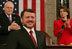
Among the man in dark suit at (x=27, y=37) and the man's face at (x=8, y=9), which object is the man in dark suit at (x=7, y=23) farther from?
the man in dark suit at (x=27, y=37)

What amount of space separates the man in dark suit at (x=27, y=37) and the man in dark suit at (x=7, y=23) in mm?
1228

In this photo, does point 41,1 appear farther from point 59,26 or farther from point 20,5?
point 59,26

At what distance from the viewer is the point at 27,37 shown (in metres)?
2.37

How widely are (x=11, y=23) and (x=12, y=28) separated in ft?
1.04

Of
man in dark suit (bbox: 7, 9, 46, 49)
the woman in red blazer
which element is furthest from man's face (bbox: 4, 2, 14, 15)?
man in dark suit (bbox: 7, 9, 46, 49)

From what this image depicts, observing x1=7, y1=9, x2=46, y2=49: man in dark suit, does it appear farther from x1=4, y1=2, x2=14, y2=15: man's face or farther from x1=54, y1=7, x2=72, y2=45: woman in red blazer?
x1=54, y1=7, x2=72, y2=45: woman in red blazer

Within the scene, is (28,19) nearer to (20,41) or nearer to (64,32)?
(20,41)

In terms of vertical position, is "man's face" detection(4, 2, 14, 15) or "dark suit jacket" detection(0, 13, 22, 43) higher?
"man's face" detection(4, 2, 14, 15)

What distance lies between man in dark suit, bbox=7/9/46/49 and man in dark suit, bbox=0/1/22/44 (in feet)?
4.03

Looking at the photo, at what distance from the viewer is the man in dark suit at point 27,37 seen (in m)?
2.31

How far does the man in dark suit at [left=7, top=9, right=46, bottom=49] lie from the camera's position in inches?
91.1

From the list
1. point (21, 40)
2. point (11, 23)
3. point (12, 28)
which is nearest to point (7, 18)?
point (11, 23)

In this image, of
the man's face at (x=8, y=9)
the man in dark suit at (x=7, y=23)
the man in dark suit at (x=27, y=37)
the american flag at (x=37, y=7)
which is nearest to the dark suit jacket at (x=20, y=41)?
the man in dark suit at (x=27, y=37)

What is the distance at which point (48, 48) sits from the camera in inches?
150
